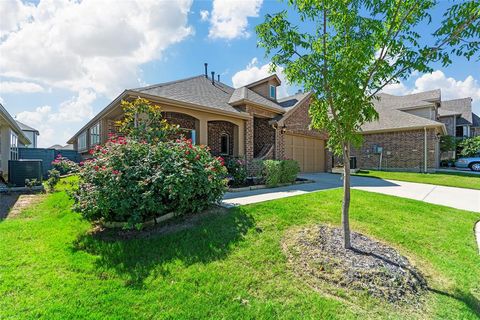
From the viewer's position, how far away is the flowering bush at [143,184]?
14.1ft

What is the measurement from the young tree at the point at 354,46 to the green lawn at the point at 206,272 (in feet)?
5.00

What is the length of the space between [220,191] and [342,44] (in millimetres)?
3805

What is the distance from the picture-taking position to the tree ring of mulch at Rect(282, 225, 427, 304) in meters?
3.17

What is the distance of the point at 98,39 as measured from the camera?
10039 mm

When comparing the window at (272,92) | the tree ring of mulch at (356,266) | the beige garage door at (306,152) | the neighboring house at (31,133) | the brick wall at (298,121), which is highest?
the window at (272,92)

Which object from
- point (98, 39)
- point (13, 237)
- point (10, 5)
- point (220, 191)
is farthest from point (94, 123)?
point (220, 191)

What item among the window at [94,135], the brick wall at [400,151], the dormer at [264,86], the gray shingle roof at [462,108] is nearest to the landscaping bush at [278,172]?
the dormer at [264,86]

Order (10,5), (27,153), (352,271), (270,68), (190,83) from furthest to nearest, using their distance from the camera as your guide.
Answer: (27,153)
(190,83)
(10,5)
(270,68)
(352,271)

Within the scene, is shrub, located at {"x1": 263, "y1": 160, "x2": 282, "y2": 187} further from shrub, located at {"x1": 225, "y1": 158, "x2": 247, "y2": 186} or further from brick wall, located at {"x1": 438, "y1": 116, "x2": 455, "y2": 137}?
brick wall, located at {"x1": 438, "y1": 116, "x2": 455, "y2": 137}

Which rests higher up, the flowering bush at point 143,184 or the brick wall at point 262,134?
the brick wall at point 262,134

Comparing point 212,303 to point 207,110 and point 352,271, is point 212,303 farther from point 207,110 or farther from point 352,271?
point 207,110

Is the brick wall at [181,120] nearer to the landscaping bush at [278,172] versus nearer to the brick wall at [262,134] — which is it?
the brick wall at [262,134]

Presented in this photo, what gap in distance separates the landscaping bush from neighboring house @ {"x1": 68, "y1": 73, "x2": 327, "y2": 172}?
1.76 metres

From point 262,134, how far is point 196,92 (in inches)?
185
